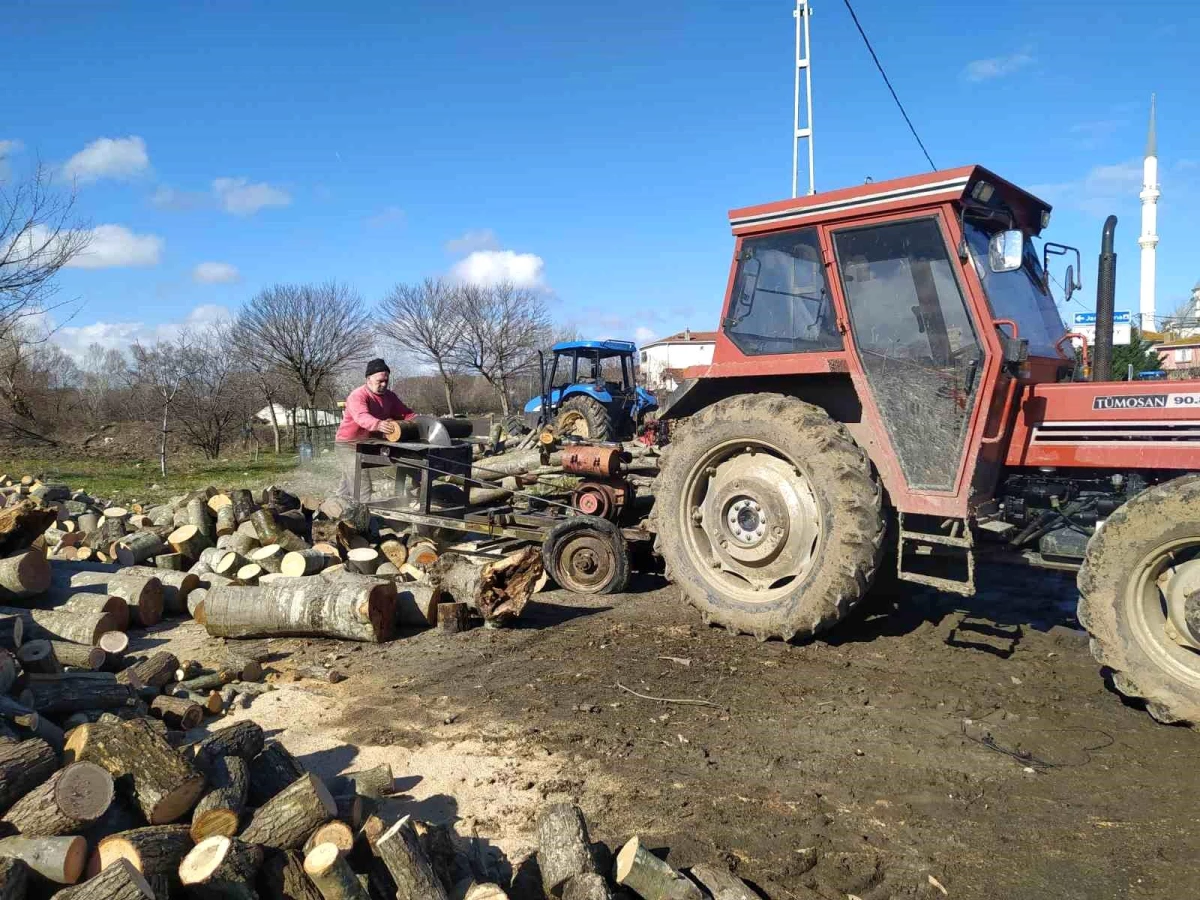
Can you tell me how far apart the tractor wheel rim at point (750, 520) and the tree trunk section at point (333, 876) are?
3.23 metres

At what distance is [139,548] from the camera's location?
24.7 feet

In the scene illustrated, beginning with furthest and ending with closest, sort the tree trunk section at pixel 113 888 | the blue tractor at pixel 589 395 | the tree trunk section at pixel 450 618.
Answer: the blue tractor at pixel 589 395, the tree trunk section at pixel 450 618, the tree trunk section at pixel 113 888

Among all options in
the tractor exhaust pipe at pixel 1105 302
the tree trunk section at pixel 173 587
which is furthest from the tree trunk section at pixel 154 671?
the tractor exhaust pipe at pixel 1105 302

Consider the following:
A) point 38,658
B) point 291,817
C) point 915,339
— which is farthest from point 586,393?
point 291,817

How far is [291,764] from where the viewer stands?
3516mm

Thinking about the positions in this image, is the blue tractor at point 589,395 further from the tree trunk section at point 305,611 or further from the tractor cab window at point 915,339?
the tractor cab window at point 915,339

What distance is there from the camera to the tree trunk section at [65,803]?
2.74 m

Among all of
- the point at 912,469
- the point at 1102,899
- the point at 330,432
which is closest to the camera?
the point at 1102,899

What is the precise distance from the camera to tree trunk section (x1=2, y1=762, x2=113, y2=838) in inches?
108

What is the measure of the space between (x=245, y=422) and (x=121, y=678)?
22.6 metres

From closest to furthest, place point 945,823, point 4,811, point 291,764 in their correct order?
point 4,811 < point 945,823 < point 291,764

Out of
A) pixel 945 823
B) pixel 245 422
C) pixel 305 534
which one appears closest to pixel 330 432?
pixel 245 422

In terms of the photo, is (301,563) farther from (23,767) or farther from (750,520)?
(23,767)

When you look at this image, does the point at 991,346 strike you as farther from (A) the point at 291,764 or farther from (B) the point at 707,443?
(A) the point at 291,764
